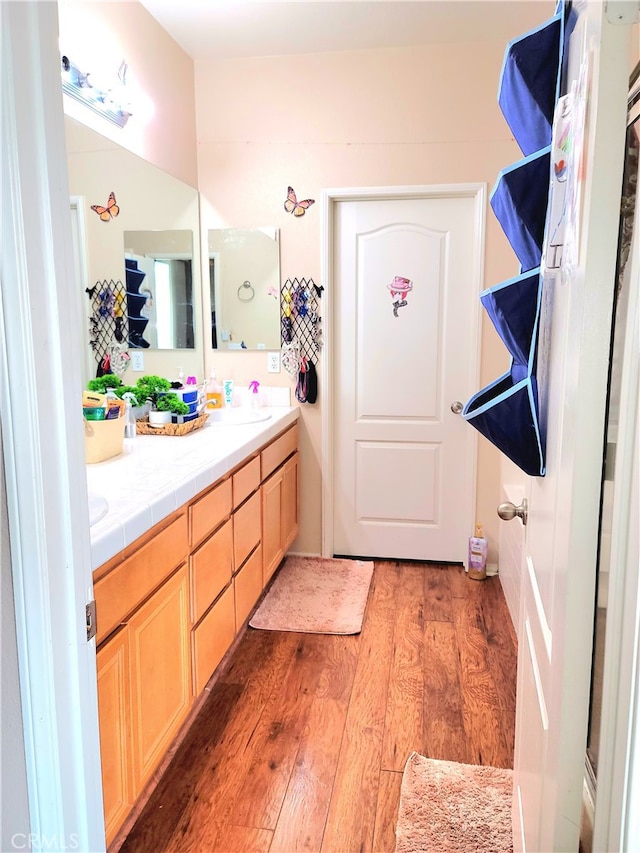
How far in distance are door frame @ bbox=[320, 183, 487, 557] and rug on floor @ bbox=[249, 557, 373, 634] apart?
0.19 metres

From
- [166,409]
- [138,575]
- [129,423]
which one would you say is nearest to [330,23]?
[166,409]

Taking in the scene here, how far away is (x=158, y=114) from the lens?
9.50 feet

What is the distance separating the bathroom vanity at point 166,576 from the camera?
143cm

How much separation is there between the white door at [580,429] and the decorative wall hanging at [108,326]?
6.65 feet

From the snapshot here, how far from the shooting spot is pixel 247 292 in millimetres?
3404

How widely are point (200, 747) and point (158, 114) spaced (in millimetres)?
2688

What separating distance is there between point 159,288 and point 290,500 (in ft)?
4.21

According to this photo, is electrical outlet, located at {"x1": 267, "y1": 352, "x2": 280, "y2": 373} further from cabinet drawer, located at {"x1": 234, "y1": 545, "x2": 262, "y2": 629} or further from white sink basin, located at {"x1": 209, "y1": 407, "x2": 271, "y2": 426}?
cabinet drawer, located at {"x1": 234, "y1": 545, "x2": 262, "y2": 629}

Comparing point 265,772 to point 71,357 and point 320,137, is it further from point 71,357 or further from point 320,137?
point 320,137

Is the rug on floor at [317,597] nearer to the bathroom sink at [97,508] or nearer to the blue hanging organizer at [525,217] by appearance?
the bathroom sink at [97,508]

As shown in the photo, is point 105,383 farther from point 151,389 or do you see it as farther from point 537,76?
point 537,76

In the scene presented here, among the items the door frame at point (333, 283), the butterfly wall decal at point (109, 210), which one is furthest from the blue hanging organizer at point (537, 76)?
the door frame at point (333, 283)

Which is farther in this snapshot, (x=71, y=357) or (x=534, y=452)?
(x=534, y=452)

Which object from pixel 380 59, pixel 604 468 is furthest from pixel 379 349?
pixel 604 468
